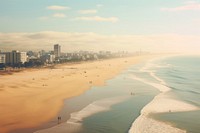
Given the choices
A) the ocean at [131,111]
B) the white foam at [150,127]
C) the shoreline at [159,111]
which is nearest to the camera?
the white foam at [150,127]

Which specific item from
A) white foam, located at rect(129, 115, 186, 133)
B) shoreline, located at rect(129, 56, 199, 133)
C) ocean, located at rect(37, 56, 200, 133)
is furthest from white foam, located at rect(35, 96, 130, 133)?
white foam, located at rect(129, 115, 186, 133)

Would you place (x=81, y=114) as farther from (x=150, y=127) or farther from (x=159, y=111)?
(x=159, y=111)

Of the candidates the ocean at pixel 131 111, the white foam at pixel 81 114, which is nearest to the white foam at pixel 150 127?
the ocean at pixel 131 111

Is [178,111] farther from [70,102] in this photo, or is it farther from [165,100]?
[70,102]

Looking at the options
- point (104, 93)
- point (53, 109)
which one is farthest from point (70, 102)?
point (104, 93)

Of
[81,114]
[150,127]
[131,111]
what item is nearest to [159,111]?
[131,111]

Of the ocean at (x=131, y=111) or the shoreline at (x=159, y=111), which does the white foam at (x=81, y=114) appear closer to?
the ocean at (x=131, y=111)

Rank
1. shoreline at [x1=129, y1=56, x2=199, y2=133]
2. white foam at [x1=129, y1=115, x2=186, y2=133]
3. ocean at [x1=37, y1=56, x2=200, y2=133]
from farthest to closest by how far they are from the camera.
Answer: ocean at [x1=37, y1=56, x2=200, y2=133], shoreline at [x1=129, y1=56, x2=199, y2=133], white foam at [x1=129, y1=115, x2=186, y2=133]

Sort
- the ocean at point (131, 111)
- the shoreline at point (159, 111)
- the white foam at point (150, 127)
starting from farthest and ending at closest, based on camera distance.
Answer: the ocean at point (131, 111) → the shoreline at point (159, 111) → the white foam at point (150, 127)

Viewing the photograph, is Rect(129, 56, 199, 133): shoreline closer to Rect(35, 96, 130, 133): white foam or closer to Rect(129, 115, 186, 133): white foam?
Rect(129, 115, 186, 133): white foam
